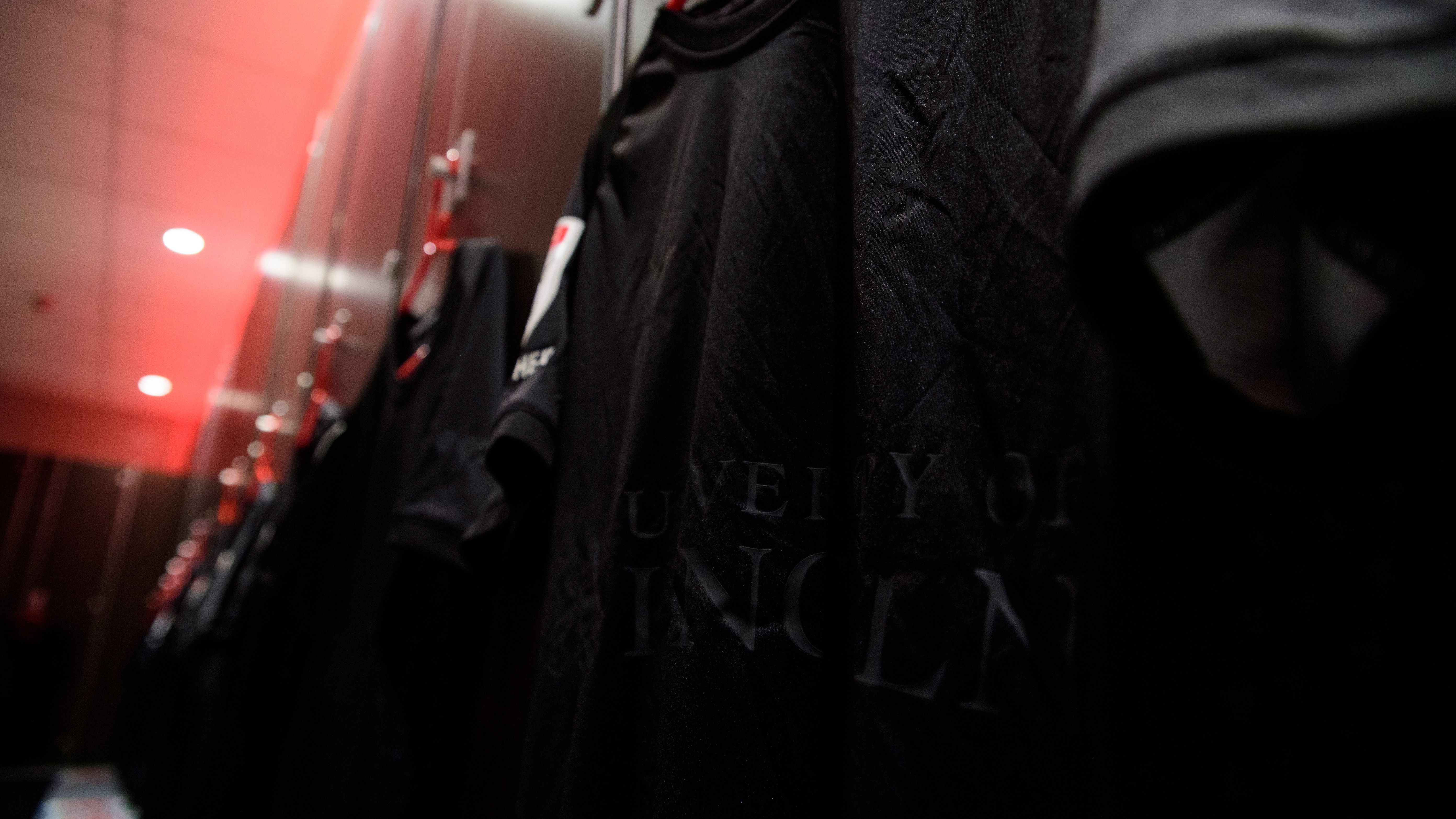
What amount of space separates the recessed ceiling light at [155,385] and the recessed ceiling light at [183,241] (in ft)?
6.84

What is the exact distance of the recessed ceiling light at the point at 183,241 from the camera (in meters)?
3.61

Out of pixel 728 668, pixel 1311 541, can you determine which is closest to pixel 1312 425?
pixel 1311 541

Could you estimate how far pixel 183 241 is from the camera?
147 inches

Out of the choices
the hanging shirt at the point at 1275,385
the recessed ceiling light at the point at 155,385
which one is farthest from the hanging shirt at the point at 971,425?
the recessed ceiling light at the point at 155,385

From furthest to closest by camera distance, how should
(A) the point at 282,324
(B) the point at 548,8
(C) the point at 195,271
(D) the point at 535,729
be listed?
(C) the point at 195,271
(A) the point at 282,324
(B) the point at 548,8
(D) the point at 535,729

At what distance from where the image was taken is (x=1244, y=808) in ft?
0.77

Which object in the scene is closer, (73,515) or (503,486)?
(503,486)

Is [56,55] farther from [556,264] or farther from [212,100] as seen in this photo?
[556,264]

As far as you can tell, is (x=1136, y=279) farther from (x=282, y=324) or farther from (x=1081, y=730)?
(x=282, y=324)

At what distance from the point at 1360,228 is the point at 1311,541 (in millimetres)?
87

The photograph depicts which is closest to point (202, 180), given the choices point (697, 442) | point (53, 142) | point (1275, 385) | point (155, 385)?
point (53, 142)

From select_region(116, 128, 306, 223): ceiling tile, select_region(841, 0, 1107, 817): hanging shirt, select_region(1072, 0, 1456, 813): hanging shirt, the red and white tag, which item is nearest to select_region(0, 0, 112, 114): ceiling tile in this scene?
select_region(116, 128, 306, 223): ceiling tile

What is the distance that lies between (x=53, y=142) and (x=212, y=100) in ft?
1.51

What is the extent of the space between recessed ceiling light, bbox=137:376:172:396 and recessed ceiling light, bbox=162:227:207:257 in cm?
208
